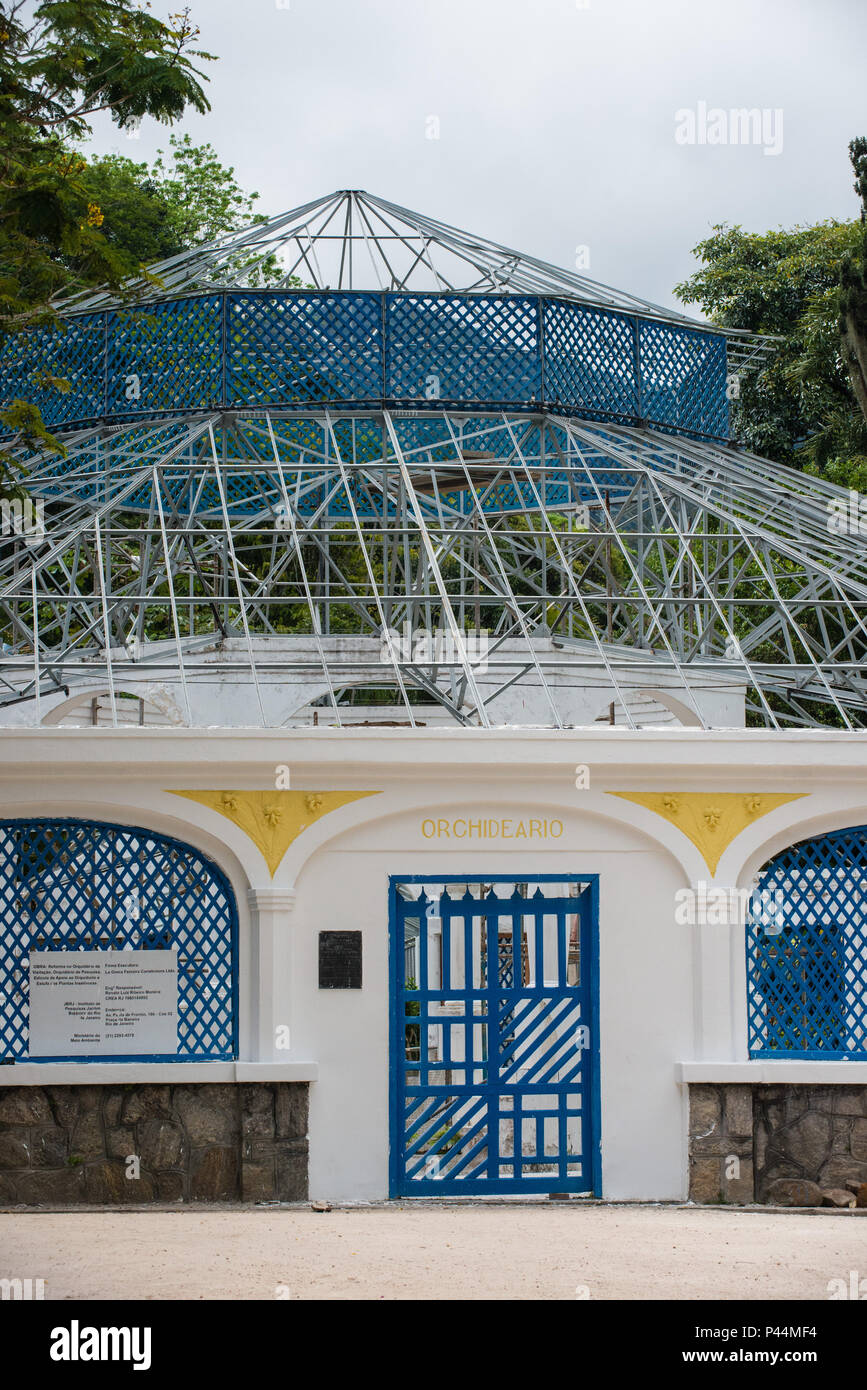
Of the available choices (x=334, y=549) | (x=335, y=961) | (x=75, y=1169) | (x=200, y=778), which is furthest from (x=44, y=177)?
(x=334, y=549)

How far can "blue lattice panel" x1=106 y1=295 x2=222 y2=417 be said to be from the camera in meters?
14.4

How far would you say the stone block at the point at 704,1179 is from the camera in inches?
403

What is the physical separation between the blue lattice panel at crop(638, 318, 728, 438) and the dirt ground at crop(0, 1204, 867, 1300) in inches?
318

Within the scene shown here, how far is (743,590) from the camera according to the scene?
76.9ft

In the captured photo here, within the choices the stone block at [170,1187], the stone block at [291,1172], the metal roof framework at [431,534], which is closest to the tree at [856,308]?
the metal roof framework at [431,534]

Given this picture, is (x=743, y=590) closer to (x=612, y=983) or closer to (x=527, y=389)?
Result: (x=527, y=389)

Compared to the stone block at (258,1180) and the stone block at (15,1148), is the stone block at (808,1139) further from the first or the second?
the stone block at (15,1148)

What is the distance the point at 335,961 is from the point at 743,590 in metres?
14.5

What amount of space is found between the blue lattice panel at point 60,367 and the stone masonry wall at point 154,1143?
7198 mm

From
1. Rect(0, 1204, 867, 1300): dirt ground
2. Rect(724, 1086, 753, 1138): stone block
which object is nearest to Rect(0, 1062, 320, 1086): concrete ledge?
Rect(0, 1204, 867, 1300): dirt ground

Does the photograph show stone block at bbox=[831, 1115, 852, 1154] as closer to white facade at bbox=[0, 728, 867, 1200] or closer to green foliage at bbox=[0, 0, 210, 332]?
white facade at bbox=[0, 728, 867, 1200]

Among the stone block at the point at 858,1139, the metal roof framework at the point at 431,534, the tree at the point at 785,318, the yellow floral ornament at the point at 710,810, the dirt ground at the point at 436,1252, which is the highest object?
the tree at the point at 785,318

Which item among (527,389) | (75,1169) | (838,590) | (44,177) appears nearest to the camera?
(44,177)

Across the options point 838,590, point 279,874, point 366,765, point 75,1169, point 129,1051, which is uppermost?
point 838,590
